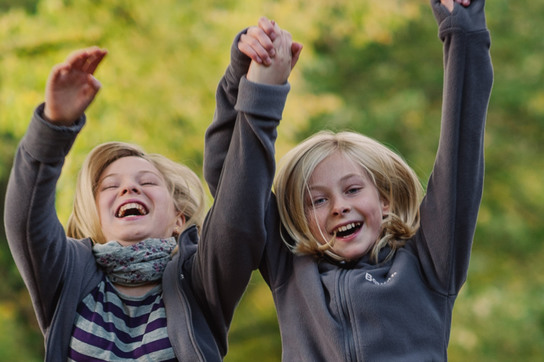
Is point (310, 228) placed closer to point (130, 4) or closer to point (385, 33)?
point (130, 4)

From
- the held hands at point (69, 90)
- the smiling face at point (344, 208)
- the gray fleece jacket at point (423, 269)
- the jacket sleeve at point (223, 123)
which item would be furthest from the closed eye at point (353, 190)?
the held hands at point (69, 90)

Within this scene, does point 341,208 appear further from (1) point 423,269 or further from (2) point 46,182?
(2) point 46,182

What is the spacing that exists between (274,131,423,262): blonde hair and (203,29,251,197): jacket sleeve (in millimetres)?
212

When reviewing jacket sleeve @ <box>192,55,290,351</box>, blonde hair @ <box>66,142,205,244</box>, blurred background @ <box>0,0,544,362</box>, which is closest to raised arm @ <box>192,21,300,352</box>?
jacket sleeve @ <box>192,55,290,351</box>

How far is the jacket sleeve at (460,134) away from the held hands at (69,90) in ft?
2.98

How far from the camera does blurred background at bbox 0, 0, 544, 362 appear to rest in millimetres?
5746

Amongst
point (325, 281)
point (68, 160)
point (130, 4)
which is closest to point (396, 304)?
point (325, 281)

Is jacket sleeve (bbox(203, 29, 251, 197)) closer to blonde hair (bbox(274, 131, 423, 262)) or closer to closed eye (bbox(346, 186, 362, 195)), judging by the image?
blonde hair (bbox(274, 131, 423, 262))

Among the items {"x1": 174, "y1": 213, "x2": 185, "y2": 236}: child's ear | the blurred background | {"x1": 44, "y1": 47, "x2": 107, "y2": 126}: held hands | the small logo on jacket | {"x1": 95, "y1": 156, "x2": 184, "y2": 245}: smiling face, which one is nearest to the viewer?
{"x1": 44, "y1": 47, "x2": 107, "y2": 126}: held hands

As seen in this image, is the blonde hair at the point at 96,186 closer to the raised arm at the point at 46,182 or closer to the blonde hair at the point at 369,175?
the raised arm at the point at 46,182

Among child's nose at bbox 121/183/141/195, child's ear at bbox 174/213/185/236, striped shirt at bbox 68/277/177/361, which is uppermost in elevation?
child's nose at bbox 121/183/141/195

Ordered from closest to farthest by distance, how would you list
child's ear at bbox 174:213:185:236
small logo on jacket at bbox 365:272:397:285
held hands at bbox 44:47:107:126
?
1. held hands at bbox 44:47:107:126
2. small logo on jacket at bbox 365:272:397:285
3. child's ear at bbox 174:213:185:236

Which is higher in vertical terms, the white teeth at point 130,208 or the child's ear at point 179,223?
the white teeth at point 130,208

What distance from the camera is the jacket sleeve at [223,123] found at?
2402mm
